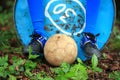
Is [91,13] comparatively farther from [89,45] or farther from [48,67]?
[48,67]

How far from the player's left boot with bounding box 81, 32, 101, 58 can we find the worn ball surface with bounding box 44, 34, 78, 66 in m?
0.26

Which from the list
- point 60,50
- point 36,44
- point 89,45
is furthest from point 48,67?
point 89,45

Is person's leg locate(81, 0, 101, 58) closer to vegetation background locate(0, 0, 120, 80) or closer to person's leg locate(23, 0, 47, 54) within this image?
vegetation background locate(0, 0, 120, 80)

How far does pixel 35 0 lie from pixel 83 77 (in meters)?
1.18

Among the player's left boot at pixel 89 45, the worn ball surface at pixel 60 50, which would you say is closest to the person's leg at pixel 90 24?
the player's left boot at pixel 89 45

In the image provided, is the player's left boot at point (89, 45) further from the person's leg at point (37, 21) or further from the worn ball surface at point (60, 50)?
the person's leg at point (37, 21)

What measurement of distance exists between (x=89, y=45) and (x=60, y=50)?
0.49m

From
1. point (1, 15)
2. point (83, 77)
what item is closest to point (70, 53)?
point (83, 77)

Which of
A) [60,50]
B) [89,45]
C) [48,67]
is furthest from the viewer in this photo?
[89,45]

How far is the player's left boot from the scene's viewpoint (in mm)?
3918

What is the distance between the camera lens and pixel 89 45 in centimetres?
402

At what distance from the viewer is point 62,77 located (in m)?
3.11

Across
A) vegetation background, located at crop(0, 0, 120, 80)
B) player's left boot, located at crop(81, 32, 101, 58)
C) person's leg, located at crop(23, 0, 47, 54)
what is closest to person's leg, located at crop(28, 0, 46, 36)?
person's leg, located at crop(23, 0, 47, 54)

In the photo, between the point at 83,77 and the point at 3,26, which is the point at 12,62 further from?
the point at 3,26
